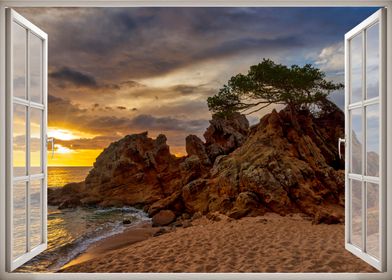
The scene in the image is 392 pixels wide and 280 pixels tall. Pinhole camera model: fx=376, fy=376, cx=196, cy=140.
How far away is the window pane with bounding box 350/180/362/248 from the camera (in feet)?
7.54

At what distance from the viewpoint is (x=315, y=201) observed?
7.36m

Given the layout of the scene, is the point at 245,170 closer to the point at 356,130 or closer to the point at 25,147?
the point at 356,130

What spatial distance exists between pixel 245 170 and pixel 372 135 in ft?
17.7

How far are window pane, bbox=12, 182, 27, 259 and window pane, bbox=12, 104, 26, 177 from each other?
0.09 meters

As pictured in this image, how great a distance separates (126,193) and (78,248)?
8.54ft

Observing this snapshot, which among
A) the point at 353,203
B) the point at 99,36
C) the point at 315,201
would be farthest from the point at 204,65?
the point at 353,203

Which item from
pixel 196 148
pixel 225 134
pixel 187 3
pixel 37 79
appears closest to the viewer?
pixel 187 3

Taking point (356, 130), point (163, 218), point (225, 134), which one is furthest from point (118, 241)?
point (356, 130)

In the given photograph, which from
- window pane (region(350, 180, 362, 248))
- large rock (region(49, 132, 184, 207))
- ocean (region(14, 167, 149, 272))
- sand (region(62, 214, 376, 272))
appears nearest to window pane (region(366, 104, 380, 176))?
window pane (region(350, 180, 362, 248))

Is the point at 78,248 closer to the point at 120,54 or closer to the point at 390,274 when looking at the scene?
the point at 120,54

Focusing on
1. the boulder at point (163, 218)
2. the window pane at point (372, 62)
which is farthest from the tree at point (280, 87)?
the window pane at point (372, 62)

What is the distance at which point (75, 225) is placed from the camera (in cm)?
1076

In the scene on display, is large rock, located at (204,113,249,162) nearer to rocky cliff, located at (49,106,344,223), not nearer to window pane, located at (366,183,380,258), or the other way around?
rocky cliff, located at (49,106,344,223)

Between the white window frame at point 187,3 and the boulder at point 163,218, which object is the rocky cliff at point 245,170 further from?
the white window frame at point 187,3
